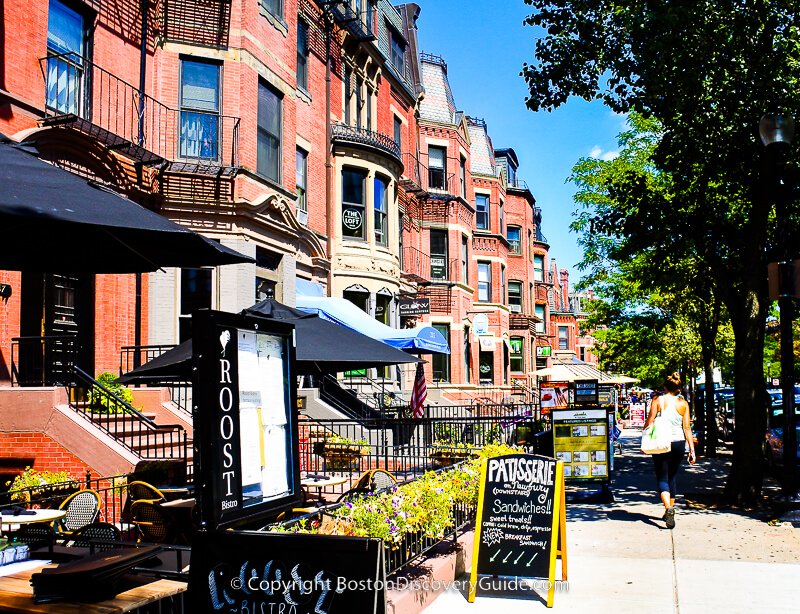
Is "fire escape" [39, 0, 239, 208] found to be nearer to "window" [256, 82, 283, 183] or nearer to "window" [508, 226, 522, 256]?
"window" [256, 82, 283, 183]

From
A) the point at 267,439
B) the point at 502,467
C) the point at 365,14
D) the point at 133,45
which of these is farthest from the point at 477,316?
the point at 267,439

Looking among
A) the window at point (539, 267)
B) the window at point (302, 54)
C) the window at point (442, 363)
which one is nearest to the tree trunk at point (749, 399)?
the window at point (302, 54)

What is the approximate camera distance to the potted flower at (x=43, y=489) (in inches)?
344

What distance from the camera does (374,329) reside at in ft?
62.6

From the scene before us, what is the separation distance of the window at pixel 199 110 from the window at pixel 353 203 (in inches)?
294

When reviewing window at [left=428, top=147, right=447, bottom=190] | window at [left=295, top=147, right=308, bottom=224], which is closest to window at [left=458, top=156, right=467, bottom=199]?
window at [left=428, top=147, right=447, bottom=190]

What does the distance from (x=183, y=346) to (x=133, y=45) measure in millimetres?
7943

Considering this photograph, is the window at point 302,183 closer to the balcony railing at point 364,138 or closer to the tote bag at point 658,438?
the balcony railing at point 364,138

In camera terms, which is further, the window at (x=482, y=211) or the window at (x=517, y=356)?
the window at (x=517, y=356)

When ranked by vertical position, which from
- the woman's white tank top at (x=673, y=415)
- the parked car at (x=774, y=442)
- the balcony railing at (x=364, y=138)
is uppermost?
the balcony railing at (x=364, y=138)

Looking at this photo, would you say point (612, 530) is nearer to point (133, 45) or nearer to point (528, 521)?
point (528, 521)

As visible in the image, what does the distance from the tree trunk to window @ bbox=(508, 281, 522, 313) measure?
35053 mm

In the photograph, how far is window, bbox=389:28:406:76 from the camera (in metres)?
29.6

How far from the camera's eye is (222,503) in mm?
4840
